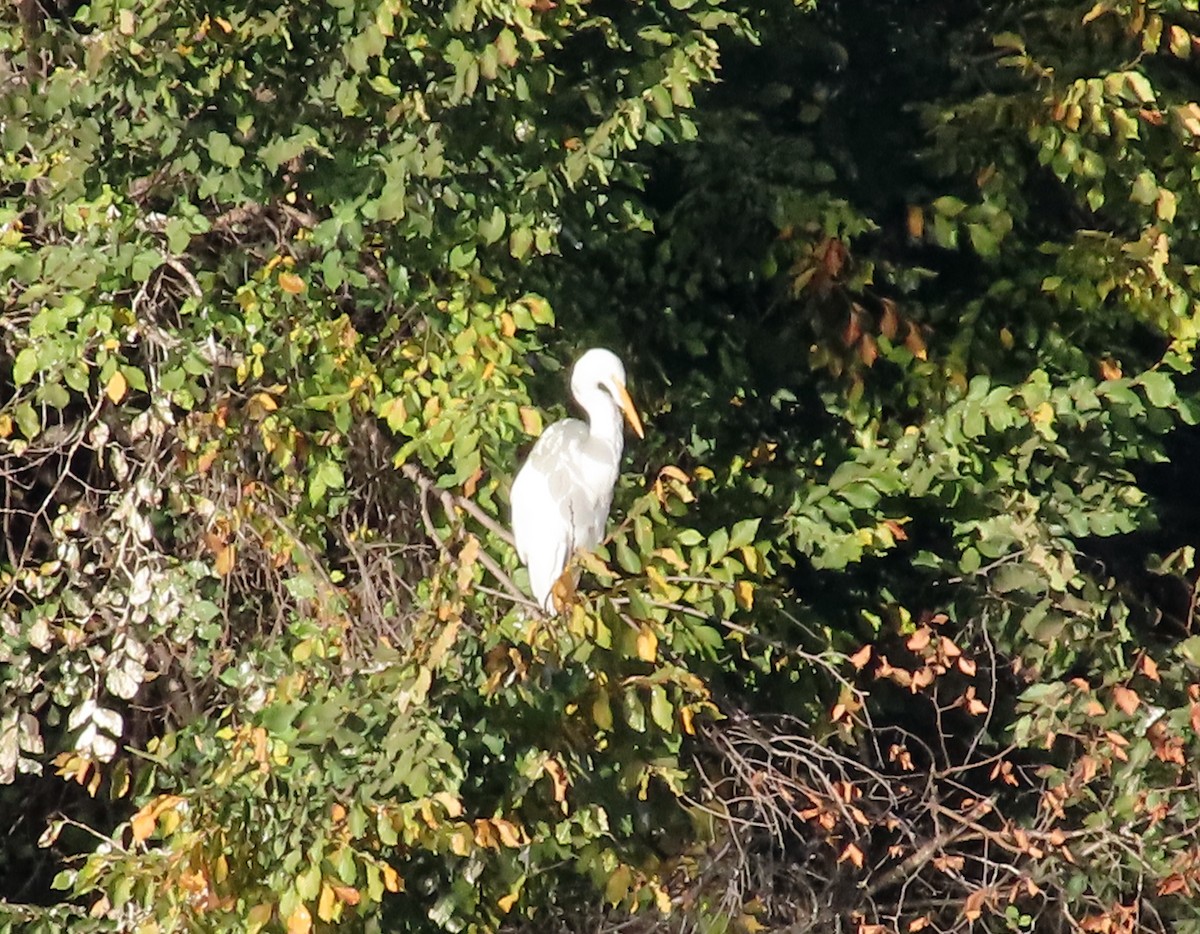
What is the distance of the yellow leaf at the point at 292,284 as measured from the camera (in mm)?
3281

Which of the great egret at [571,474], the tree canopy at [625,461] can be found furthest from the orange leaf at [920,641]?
the great egret at [571,474]

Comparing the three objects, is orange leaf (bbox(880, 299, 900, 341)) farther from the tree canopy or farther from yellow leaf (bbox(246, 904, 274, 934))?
yellow leaf (bbox(246, 904, 274, 934))

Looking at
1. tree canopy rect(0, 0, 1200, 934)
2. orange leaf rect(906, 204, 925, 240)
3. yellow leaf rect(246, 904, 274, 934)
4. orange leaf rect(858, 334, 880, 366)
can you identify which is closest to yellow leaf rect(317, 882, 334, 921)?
tree canopy rect(0, 0, 1200, 934)

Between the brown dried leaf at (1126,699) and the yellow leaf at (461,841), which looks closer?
the yellow leaf at (461,841)

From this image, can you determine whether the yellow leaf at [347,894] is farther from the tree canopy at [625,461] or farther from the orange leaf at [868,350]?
the orange leaf at [868,350]

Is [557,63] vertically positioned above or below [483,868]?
above

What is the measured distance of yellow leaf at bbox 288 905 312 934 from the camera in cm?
306

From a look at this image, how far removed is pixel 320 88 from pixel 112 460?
101 cm

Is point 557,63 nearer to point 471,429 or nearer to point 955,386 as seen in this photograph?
point 471,429

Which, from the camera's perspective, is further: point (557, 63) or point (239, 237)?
point (239, 237)

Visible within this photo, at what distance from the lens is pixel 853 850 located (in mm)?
3822

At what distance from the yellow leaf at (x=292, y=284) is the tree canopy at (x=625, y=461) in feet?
0.24

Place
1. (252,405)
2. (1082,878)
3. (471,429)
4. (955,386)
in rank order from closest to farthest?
(471,429) → (252,405) → (955,386) → (1082,878)

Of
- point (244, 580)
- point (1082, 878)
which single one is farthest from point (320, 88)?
point (1082, 878)
